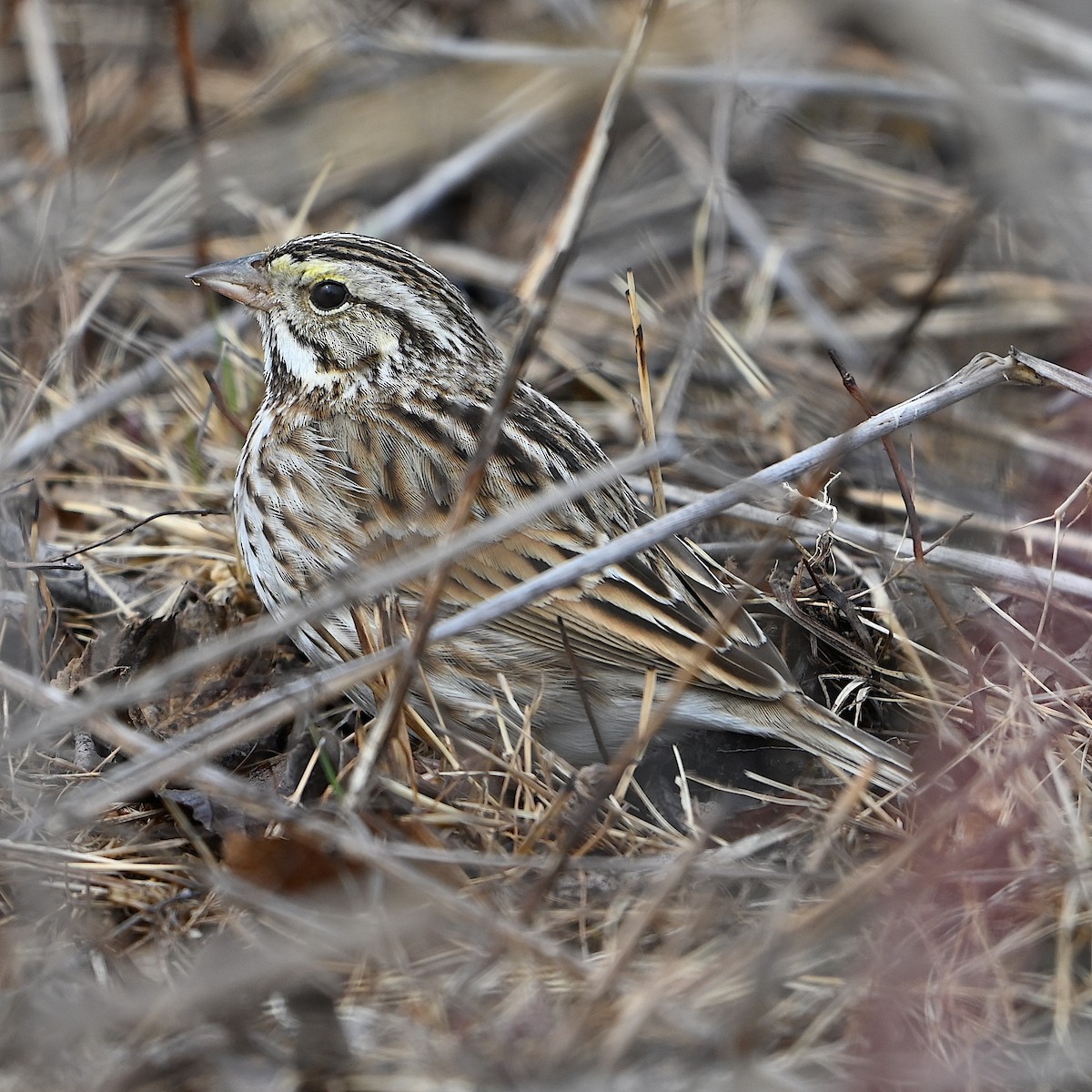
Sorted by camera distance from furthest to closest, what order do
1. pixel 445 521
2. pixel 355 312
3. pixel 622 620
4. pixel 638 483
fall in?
1. pixel 638 483
2. pixel 355 312
3. pixel 445 521
4. pixel 622 620

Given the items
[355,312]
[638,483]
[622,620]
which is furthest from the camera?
[638,483]

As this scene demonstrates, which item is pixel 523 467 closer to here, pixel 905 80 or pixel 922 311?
pixel 922 311

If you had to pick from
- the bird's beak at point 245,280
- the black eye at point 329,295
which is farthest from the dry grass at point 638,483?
the black eye at point 329,295

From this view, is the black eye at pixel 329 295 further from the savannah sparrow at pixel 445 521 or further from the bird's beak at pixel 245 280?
the bird's beak at pixel 245 280

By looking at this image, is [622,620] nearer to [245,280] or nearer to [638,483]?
[638,483]

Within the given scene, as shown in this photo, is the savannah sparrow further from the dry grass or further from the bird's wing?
the dry grass

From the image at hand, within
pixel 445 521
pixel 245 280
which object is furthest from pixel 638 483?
pixel 245 280

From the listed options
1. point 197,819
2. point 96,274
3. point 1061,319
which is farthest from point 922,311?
point 96,274
